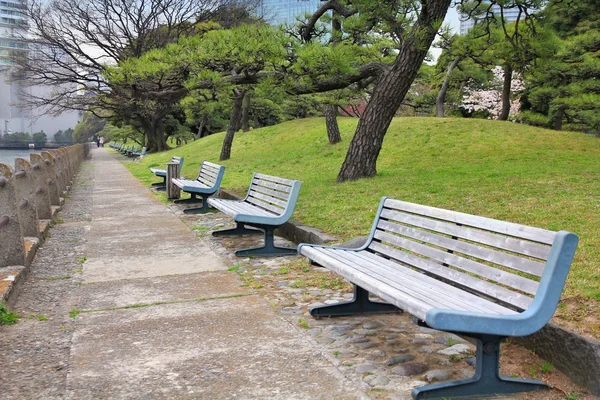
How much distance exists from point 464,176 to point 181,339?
28.6 ft

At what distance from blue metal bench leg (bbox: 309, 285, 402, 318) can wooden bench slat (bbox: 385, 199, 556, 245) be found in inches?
28.6

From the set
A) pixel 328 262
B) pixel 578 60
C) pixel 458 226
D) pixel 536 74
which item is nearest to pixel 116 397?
pixel 328 262

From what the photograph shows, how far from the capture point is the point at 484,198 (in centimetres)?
845

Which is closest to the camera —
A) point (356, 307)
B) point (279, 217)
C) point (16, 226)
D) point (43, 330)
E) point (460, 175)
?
point (43, 330)

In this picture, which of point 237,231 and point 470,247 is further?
point 237,231

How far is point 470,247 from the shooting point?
354cm

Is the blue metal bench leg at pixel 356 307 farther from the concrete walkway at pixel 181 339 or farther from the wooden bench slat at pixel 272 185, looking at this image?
the wooden bench slat at pixel 272 185

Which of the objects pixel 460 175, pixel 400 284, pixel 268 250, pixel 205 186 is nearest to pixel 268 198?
pixel 268 250

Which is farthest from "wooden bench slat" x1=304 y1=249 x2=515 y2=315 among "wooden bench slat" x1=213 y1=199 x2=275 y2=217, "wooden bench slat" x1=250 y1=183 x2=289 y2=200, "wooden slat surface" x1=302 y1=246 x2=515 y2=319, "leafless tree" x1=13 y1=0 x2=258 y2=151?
"leafless tree" x1=13 y1=0 x2=258 y2=151

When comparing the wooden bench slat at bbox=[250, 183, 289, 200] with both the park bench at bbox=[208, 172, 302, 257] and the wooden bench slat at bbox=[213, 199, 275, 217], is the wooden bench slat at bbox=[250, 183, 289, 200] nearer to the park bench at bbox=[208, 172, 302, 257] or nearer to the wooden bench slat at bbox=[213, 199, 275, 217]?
the park bench at bbox=[208, 172, 302, 257]

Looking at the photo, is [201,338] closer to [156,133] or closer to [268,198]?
[268,198]

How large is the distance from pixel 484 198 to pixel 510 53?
4001 millimetres

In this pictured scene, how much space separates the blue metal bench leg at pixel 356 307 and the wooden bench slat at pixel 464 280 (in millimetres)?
380

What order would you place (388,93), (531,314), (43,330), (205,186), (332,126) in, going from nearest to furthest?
(531,314) < (43,330) < (205,186) < (388,93) < (332,126)
